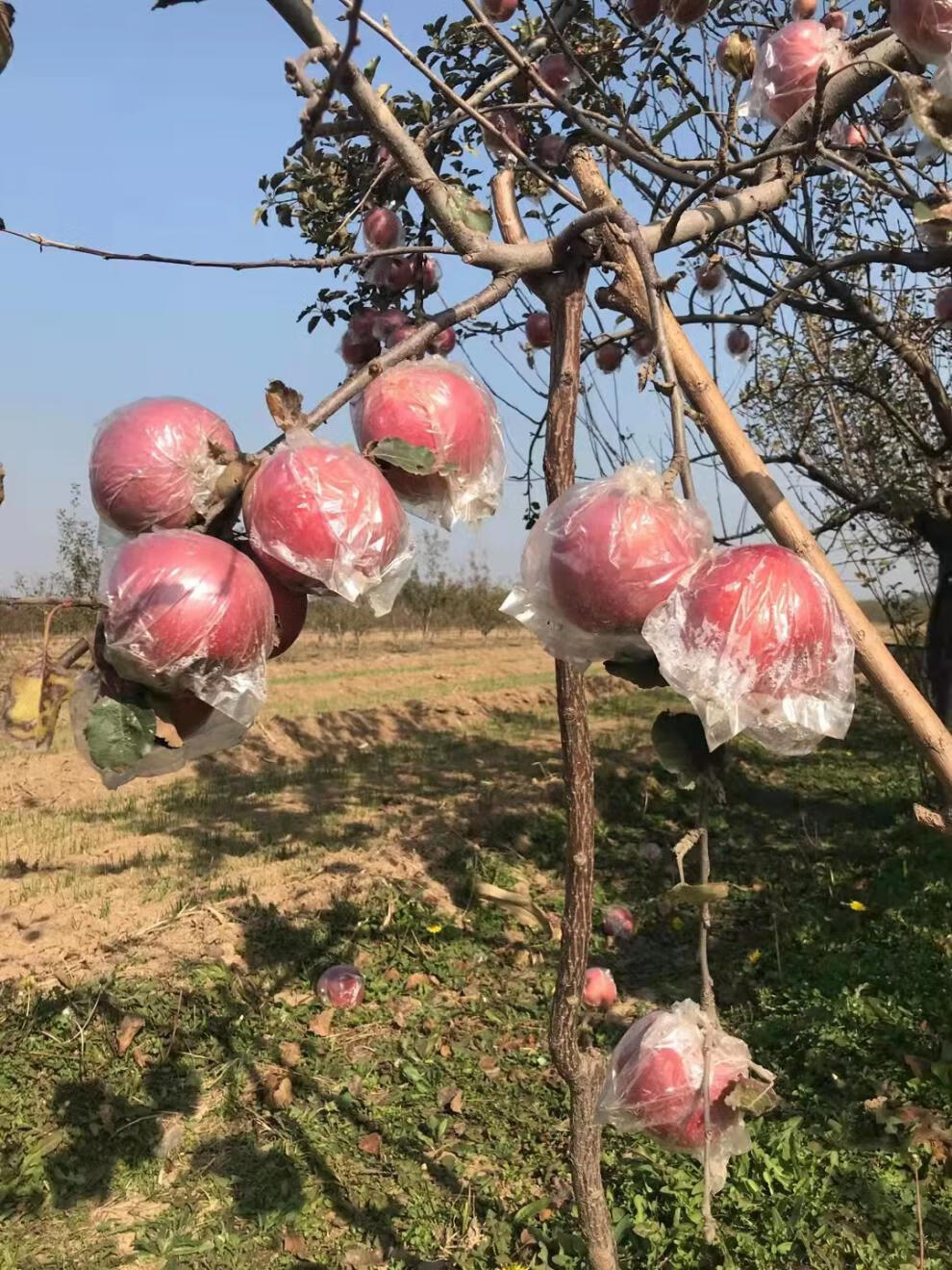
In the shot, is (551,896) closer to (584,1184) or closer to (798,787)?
(798,787)

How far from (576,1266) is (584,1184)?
127 cm

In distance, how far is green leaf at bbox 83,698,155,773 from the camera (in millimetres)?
768

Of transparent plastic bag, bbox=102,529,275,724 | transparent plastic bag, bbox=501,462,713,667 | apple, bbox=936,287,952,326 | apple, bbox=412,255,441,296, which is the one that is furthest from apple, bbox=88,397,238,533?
apple, bbox=936,287,952,326

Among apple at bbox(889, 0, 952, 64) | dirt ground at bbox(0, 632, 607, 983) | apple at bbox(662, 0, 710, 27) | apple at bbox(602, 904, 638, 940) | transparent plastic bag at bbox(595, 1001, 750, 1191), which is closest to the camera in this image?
apple at bbox(889, 0, 952, 64)

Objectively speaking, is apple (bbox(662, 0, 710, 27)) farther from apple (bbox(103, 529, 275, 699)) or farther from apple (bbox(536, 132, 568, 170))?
apple (bbox(103, 529, 275, 699))

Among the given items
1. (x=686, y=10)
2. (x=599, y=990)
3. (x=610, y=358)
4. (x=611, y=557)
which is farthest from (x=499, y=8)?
(x=599, y=990)

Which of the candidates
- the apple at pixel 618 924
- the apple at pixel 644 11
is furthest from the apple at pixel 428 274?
the apple at pixel 618 924

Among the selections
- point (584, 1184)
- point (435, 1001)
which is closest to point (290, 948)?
point (435, 1001)

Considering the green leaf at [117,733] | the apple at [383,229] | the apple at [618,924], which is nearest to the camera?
the green leaf at [117,733]

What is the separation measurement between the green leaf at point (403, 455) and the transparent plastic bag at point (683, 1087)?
843 mm

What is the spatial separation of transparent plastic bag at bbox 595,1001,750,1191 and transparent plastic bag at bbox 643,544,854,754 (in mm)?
623

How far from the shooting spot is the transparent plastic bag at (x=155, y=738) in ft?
2.61

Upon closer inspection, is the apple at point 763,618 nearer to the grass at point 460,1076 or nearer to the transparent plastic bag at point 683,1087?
the transparent plastic bag at point 683,1087

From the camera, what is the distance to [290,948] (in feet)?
15.0
